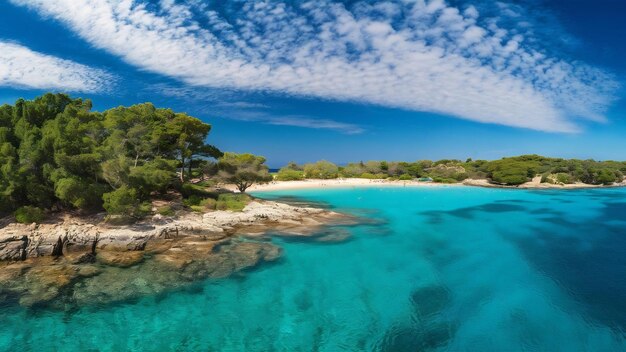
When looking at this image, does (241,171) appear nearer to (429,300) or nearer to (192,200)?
(192,200)

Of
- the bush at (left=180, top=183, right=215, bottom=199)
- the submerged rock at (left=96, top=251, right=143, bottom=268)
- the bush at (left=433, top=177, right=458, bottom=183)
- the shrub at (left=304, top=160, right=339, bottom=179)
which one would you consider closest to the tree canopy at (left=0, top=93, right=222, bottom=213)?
the bush at (left=180, top=183, right=215, bottom=199)

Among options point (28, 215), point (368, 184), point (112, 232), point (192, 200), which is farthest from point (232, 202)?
point (368, 184)

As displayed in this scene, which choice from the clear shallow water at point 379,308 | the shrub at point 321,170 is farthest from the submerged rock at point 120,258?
the shrub at point 321,170

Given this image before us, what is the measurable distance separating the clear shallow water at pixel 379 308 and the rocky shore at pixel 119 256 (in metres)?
1.08

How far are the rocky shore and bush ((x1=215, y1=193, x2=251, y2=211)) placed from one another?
3045 mm

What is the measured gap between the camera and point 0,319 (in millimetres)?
10461

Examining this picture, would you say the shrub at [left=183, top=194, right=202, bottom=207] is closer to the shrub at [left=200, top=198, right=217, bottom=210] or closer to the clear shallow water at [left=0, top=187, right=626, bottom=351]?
the shrub at [left=200, top=198, right=217, bottom=210]

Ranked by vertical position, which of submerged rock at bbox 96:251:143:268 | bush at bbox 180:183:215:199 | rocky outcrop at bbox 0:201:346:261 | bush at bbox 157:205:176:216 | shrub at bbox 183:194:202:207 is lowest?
submerged rock at bbox 96:251:143:268

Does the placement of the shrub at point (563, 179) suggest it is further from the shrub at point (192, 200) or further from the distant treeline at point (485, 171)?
the shrub at point (192, 200)

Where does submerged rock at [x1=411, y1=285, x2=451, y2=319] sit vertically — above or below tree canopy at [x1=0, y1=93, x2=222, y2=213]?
below

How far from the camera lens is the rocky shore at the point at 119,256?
Result: 12562 mm

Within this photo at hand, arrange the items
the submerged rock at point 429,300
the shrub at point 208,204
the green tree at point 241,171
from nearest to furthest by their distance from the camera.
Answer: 1. the submerged rock at point 429,300
2. the shrub at point 208,204
3. the green tree at point 241,171

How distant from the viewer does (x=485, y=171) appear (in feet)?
268

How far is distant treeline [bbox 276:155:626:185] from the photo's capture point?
72.1 m
